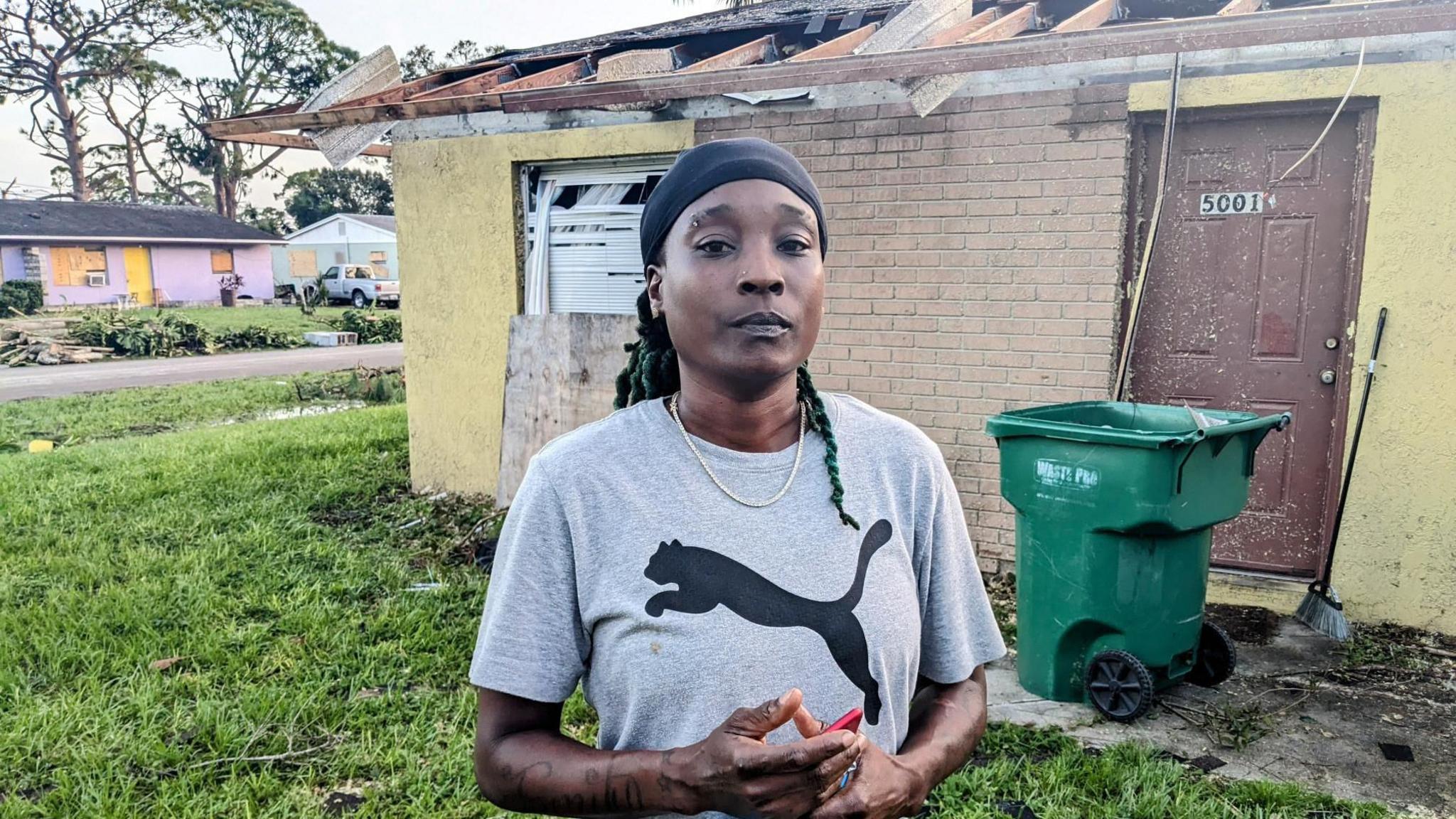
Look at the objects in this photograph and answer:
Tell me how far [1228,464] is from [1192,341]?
66.0 inches

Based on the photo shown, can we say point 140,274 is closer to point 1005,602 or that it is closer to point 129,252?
point 129,252

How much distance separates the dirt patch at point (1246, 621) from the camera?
467 cm

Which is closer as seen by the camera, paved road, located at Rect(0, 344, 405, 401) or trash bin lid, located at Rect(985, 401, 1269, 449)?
trash bin lid, located at Rect(985, 401, 1269, 449)

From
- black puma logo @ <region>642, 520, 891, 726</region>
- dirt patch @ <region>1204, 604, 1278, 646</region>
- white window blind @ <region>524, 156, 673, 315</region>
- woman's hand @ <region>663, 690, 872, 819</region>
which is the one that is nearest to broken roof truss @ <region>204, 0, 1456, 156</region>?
white window blind @ <region>524, 156, 673, 315</region>

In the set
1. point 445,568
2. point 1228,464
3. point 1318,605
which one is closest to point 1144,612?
point 1228,464

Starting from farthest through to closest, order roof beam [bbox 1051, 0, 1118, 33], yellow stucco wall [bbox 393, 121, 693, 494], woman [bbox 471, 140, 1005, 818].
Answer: yellow stucco wall [bbox 393, 121, 693, 494], roof beam [bbox 1051, 0, 1118, 33], woman [bbox 471, 140, 1005, 818]

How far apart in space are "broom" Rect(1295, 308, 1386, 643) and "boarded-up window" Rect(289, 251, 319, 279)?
50.6 meters

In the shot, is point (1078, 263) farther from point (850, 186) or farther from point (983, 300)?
point (850, 186)

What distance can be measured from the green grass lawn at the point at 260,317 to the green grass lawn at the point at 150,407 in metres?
9.24

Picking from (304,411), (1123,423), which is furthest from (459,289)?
(304,411)

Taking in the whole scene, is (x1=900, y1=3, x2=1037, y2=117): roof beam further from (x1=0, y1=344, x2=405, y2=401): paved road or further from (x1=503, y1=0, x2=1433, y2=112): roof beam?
(x1=0, y1=344, x2=405, y2=401): paved road

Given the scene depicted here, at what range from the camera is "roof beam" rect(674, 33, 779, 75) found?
4940 mm

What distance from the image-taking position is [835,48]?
16.3 feet

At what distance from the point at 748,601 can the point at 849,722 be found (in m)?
0.20
